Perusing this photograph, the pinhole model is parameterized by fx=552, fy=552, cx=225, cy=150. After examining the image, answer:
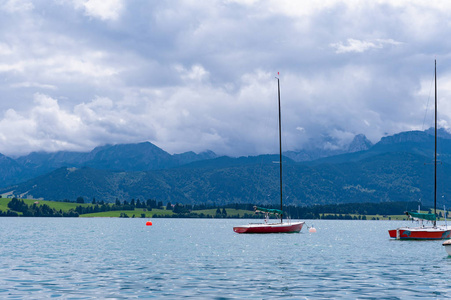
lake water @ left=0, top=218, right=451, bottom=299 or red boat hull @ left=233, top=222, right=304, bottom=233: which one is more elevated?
lake water @ left=0, top=218, right=451, bottom=299

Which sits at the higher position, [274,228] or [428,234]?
[428,234]

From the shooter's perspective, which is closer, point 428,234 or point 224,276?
point 224,276

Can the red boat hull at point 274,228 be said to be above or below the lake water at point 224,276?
below

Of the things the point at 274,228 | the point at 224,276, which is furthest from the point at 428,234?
the point at 224,276

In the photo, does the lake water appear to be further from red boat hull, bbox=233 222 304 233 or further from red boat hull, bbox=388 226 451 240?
red boat hull, bbox=233 222 304 233

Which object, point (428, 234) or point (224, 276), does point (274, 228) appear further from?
point (224, 276)

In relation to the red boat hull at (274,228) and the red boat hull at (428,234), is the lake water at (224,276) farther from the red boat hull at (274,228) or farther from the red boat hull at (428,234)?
the red boat hull at (274,228)

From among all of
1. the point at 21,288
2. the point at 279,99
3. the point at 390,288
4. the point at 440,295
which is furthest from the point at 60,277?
the point at 279,99

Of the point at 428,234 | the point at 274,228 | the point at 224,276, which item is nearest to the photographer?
the point at 224,276

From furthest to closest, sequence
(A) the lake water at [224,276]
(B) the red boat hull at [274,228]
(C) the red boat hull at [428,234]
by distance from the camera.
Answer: (B) the red boat hull at [274,228]
(C) the red boat hull at [428,234]
(A) the lake water at [224,276]

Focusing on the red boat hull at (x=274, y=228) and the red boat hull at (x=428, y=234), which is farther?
the red boat hull at (x=274, y=228)

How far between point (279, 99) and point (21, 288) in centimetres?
11810

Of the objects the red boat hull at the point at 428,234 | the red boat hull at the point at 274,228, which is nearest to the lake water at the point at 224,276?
the red boat hull at the point at 428,234

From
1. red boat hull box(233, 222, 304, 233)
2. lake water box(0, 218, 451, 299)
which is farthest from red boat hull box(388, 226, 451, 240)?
lake water box(0, 218, 451, 299)
